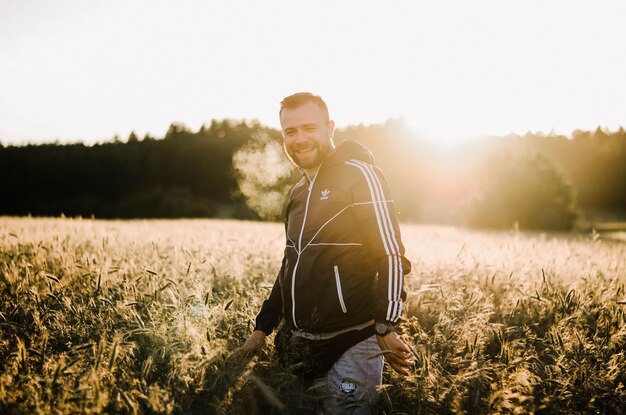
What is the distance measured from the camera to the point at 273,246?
669cm

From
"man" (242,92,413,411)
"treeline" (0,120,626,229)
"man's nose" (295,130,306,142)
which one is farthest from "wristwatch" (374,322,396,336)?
"treeline" (0,120,626,229)

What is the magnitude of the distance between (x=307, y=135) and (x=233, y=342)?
1869 millimetres

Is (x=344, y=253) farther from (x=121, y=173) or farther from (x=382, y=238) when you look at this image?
(x=121, y=173)

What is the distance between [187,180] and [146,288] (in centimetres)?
6207

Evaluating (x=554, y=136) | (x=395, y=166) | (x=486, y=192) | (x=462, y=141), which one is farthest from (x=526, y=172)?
(x=554, y=136)

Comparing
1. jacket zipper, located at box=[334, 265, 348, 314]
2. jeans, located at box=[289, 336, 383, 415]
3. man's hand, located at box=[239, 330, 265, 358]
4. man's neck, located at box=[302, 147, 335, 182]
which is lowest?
jeans, located at box=[289, 336, 383, 415]

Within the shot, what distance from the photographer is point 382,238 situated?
8.58ft

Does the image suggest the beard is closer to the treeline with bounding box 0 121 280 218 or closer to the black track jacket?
the black track jacket

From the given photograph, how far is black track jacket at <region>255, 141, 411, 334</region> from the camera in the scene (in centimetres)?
262

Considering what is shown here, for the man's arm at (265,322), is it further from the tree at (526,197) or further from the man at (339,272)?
the tree at (526,197)

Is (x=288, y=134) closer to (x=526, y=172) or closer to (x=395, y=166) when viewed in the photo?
(x=526, y=172)

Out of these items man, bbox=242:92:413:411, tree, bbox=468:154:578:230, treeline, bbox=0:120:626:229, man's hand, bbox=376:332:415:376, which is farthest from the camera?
treeline, bbox=0:120:626:229

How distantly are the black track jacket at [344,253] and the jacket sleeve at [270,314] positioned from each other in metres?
0.01

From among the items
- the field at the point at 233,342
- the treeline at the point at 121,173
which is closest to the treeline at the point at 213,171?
the treeline at the point at 121,173
